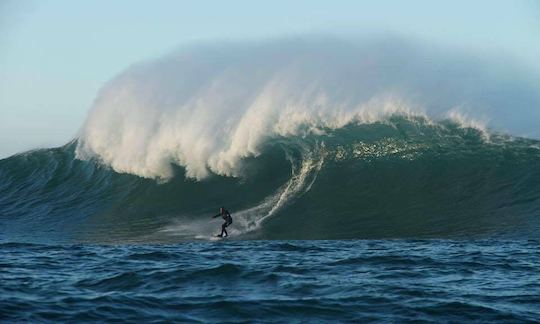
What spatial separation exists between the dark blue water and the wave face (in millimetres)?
2604

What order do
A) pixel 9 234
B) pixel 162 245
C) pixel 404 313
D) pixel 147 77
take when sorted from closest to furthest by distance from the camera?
pixel 404 313
pixel 162 245
pixel 9 234
pixel 147 77

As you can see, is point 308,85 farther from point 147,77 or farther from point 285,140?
point 147,77

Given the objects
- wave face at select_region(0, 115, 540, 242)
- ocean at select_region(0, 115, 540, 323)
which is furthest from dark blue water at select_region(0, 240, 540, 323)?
wave face at select_region(0, 115, 540, 242)

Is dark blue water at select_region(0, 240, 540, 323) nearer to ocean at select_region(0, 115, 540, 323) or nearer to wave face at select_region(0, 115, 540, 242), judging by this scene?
ocean at select_region(0, 115, 540, 323)

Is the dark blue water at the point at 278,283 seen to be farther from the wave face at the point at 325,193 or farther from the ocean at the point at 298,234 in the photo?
the wave face at the point at 325,193

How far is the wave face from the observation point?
17266mm

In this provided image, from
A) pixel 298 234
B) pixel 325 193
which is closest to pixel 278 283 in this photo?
pixel 298 234

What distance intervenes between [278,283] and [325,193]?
9338 mm

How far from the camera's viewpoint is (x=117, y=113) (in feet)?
86.1

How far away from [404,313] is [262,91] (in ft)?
55.5

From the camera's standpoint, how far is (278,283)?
10.3 m

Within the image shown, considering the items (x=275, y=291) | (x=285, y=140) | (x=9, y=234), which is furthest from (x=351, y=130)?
(x=275, y=291)

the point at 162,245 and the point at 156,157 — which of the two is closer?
the point at 162,245

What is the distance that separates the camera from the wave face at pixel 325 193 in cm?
1727
